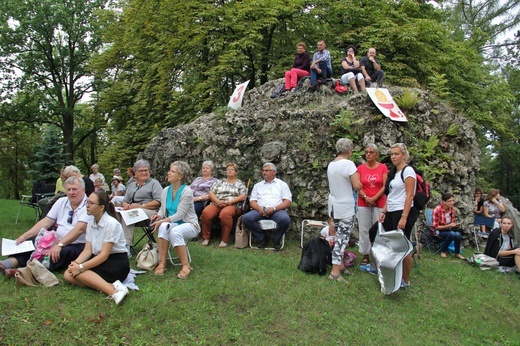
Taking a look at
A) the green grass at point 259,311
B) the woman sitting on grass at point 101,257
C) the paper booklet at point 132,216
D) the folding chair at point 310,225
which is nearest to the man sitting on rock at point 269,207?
the folding chair at point 310,225

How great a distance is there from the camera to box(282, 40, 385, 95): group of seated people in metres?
8.95

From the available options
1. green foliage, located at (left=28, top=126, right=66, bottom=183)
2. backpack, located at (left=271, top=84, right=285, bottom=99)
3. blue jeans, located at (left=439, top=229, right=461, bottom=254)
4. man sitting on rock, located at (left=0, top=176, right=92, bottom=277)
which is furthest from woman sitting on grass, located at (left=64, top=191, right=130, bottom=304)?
green foliage, located at (left=28, top=126, right=66, bottom=183)

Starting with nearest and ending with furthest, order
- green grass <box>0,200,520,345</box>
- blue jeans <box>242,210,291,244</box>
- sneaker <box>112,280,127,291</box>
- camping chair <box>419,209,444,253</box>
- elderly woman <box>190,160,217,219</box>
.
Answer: green grass <box>0,200,520,345</box>
sneaker <box>112,280,127,291</box>
blue jeans <box>242,210,291,244</box>
elderly woman <box>190,160,217,219</box>
camping chair <box>419,209,444,253</box>

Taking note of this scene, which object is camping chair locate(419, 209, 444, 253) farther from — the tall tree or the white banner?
the tall tree

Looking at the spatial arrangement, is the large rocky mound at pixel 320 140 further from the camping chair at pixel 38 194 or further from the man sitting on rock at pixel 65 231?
the man sitting on rock at pixel 65 231

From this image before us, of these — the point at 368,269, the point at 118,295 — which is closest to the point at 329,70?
the point at 368,269

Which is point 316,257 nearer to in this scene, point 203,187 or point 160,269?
point 160,269

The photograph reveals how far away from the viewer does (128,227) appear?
232 inches

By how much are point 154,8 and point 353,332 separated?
45.7 feet

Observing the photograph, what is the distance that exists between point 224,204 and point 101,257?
3.00 metres

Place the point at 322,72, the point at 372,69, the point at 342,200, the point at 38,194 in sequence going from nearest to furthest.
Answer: the point at 342,200 → the point at 38,194 → the point at 322,72 → the point at 372,69

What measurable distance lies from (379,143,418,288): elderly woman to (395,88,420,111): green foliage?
11.3 feet

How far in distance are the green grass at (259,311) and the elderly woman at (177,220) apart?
0.24 meters

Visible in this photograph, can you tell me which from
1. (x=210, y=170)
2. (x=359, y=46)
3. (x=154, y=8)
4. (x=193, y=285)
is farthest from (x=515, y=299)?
(x=154, y=8)
